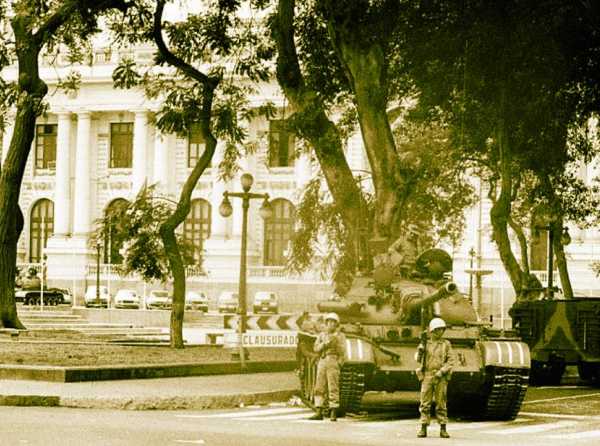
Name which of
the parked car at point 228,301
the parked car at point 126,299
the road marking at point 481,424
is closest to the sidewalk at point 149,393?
the road marking at point 481,424

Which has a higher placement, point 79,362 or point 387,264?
point 387,264

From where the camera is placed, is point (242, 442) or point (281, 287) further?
point (281, 287)

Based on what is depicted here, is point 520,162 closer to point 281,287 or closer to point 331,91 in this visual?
point 331,91

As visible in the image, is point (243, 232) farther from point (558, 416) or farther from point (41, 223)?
point (41, 223)

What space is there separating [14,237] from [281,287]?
50.2m

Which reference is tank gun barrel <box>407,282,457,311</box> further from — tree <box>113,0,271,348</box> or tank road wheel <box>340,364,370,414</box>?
tree <box>113,0,271,348</box>

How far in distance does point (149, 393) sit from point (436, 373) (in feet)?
15.6

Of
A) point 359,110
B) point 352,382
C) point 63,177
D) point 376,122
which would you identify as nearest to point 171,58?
point 359,110

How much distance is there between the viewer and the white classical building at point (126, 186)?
82.4 metres

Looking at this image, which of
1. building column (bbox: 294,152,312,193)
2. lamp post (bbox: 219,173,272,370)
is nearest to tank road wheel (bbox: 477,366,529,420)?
lamp post (bbox: 219,173,272,370)

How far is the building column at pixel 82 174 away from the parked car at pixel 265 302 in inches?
587

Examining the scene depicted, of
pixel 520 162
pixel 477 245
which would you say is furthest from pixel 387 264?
pixel 477 245

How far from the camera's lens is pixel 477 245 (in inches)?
3061

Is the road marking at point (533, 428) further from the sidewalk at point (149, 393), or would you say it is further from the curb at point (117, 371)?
the curb at point (117, 371)
